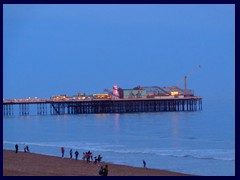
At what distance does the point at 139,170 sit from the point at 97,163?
1.60 meters

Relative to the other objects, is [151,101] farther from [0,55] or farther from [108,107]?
[0,55]

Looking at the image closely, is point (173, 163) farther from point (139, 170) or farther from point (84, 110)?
point (84, 110)

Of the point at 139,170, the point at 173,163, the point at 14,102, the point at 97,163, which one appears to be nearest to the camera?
the point at 139,170

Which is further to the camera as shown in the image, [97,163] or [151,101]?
[151,101]

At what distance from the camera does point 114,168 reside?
15.2 metres

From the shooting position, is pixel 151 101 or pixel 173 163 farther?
pixel 151 101

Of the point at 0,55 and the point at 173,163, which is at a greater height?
the point at 0,55

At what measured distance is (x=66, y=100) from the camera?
253ft
